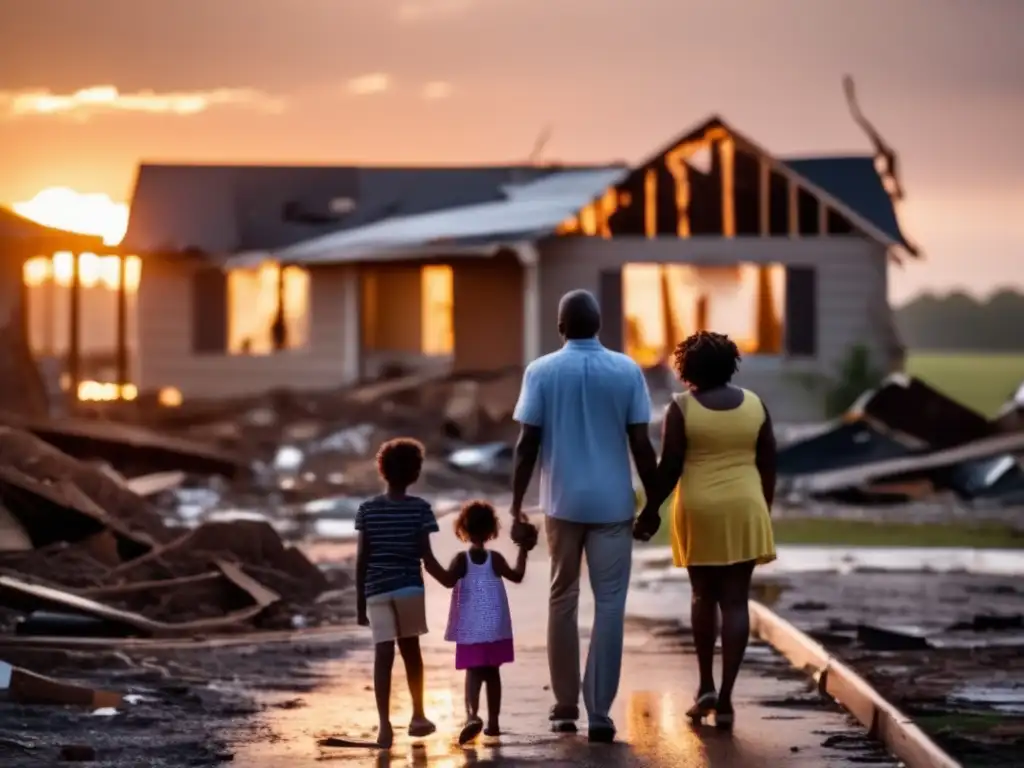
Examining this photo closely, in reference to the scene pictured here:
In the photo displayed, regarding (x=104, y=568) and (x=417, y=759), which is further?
(x=104, y=568)

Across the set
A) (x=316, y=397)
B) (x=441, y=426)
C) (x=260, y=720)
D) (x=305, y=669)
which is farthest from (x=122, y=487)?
(x=316, y=397)

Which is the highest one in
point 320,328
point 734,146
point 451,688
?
point 734,146

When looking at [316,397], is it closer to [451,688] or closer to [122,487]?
[122,487]

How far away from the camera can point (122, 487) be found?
1836cm

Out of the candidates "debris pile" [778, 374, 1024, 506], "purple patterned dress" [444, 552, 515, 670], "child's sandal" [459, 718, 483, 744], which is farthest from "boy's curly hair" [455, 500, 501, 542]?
"debris pile" [778, 374, 1024, 506]

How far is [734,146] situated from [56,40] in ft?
38.0

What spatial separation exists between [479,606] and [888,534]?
1244 cm

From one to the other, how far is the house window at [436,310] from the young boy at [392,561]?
1190 inches

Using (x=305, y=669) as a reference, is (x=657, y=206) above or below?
above

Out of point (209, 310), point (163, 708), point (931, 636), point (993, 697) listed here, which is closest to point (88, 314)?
point (209, 310)

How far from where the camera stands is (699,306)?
37.6 m

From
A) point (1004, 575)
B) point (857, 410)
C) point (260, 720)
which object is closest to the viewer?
point (260, 720)

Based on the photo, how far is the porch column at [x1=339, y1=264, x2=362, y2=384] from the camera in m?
37.7

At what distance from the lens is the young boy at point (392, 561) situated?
9344 millimetres
